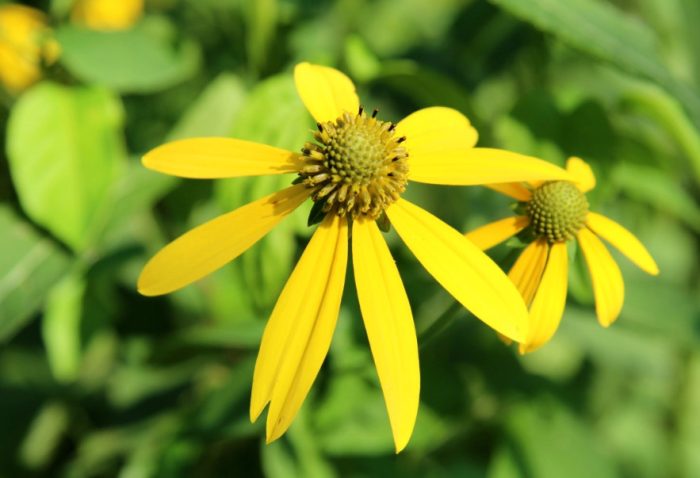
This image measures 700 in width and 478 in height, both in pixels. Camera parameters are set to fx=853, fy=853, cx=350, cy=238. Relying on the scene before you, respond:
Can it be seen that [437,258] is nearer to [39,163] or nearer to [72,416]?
[39,163]

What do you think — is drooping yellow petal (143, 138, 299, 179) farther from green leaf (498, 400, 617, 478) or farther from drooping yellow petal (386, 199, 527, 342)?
green leaf (498, 400, 617, 478)

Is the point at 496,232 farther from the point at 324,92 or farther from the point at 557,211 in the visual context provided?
the point at 324,92

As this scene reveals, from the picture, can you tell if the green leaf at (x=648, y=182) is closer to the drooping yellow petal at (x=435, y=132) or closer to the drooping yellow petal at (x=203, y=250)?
the drooping yellow petal at (x=435, y=132)

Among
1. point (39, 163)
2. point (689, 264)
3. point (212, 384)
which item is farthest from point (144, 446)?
point (689, 264)

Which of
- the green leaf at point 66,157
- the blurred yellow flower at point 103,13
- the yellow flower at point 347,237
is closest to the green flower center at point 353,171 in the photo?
the yellow flower at point 347,237

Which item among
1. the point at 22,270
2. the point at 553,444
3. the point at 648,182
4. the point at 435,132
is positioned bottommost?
the point at 553,444

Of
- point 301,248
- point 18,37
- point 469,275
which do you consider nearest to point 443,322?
point 469,275
